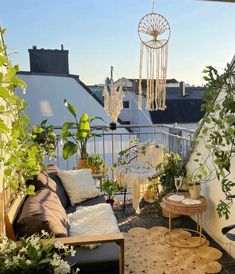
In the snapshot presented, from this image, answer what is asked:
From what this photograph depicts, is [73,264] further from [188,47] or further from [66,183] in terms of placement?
[188,47]

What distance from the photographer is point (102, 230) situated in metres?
2.09

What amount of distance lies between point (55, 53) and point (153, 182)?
238 inches

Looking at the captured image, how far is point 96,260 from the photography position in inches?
63.3

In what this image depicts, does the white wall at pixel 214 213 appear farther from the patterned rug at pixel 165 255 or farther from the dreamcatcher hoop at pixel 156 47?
the dreamcatcher hoop at pixel 156 47

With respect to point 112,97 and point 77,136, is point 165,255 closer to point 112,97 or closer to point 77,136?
point 77,136

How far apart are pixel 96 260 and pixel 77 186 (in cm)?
138

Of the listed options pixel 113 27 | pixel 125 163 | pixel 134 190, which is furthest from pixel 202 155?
pixel 113 27

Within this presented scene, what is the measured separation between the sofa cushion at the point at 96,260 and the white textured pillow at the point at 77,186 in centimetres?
121

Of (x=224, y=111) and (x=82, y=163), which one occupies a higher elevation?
(x=224, y=111)

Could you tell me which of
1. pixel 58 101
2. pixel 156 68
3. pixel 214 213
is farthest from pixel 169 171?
pixel 58 101

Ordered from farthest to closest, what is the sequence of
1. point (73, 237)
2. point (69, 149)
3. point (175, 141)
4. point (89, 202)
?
point (175, 141)
point (69, 149)
point (89, 202)
point (73, 237)

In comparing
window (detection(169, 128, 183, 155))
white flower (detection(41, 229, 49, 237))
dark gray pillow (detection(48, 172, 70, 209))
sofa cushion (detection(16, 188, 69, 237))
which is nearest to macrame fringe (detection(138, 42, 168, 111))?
window (detection(169, 128, 183, 155))

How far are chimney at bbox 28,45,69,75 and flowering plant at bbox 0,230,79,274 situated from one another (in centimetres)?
731

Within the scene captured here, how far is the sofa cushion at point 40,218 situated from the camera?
164 cm
